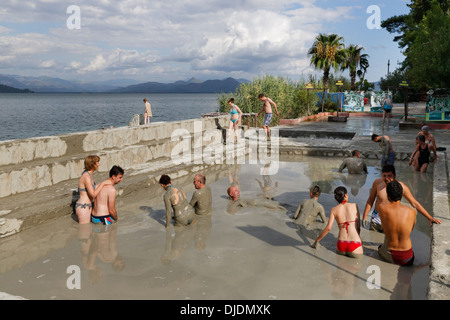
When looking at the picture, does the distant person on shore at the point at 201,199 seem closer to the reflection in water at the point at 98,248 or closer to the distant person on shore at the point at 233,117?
the reflection in water at the point at 98,248

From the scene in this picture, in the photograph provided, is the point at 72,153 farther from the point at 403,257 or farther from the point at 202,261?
the point at 403,257

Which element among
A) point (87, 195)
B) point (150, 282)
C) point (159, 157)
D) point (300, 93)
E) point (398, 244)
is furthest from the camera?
point (300, 93)

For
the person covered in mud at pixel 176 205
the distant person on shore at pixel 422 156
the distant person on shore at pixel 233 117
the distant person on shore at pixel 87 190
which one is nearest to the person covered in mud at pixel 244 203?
the person covered in mud at pixel 176 205

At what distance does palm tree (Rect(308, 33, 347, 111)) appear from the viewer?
3241cm

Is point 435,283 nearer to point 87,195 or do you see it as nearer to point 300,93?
point 87,195

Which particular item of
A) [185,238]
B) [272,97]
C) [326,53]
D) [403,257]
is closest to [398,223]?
[403,257]

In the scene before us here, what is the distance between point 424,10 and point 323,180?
28.1m

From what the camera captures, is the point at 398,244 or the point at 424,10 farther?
the point at 424,10

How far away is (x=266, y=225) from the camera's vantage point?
21.8 feet

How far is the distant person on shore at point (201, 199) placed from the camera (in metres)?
6.85

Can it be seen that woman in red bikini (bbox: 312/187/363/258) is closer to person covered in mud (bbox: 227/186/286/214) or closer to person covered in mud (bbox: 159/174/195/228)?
person covered in mud (bbox: 227/186/286/214)

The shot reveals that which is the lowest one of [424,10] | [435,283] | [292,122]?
[435,283]

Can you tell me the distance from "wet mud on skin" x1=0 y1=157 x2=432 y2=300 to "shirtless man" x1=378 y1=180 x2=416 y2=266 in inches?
6.2
